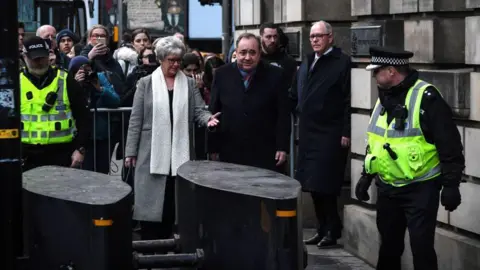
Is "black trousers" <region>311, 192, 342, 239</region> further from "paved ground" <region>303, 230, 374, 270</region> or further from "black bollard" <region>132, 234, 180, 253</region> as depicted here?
"black bollard" <region>132, 234, 180, 253</region>

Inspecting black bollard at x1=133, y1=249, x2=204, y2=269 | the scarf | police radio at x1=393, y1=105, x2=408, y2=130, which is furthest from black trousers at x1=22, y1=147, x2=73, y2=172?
police radio at x1=393, y1=105, x2=408, y2=130

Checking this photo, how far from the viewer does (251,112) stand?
987 cm

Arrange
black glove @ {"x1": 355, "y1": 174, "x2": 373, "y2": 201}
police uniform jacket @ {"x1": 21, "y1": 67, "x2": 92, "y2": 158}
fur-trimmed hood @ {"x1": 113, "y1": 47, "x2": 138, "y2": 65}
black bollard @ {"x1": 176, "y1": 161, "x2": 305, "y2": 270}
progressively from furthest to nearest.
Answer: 1. fur-trimmed hood @ {"x1": 113, "y1": 47, "x2": 138, "y2": 65}
2. police uniform jacket @ {"x1": 21, "y1": 67, "x2": 92, "y2": 158}
3. black glove @ {"x1": 355, "y1": 174, "x2": 373, "y2": 201}
4. black bollard @ {"x1": 176, "y1": 161, "x2": 305, "y2": 270}

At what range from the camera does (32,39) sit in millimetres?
9141

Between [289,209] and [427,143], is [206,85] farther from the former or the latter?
[289,209]

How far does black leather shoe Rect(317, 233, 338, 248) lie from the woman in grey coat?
177 centimetres

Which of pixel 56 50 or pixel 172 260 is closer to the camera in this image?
pixel 172 260

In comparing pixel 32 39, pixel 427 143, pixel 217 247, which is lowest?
pixel 217 247

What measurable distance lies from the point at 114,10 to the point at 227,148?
21931 millimetres

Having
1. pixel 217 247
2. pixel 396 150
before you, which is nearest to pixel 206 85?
pixel 396 150

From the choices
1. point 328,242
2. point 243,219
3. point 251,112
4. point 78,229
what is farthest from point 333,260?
point 78,229

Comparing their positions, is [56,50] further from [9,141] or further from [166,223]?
[9,141]

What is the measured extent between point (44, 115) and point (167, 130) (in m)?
0.92

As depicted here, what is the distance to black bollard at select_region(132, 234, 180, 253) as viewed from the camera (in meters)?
7.74
